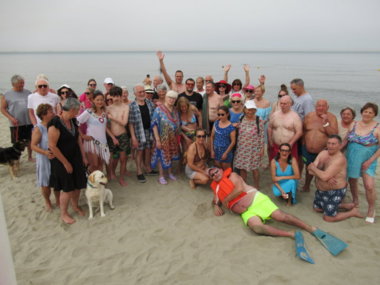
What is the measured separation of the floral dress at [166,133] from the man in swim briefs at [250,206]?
1344mm

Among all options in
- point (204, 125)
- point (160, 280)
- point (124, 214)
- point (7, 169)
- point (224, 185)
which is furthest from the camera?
point (7, 169)

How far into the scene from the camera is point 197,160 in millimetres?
5324

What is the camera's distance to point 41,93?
16.9 ft

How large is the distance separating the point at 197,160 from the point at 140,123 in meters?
1.35

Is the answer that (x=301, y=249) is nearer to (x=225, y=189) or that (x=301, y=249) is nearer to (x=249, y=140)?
(x=225, y=189)

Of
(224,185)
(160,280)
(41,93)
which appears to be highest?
(41,93)

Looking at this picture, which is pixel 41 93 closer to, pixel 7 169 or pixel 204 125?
pixel 7 169

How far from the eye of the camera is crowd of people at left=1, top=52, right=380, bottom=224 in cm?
406

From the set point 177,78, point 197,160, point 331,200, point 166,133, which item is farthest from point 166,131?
point 331,200

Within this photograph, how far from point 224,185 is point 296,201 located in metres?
1.61

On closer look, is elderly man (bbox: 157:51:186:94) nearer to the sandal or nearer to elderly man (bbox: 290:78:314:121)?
the sandal

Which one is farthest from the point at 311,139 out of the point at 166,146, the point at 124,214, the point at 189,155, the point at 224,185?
the point at 124,214

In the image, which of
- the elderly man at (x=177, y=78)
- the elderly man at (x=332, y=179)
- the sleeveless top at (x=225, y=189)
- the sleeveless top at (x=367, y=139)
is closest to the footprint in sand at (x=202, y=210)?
the sleeveless top at (x=225, y=189)

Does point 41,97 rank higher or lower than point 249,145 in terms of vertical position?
higher
